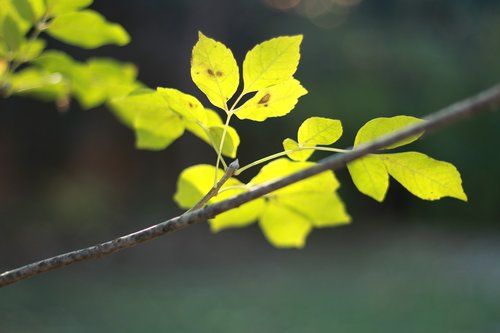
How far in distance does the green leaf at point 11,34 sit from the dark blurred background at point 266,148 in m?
3.91

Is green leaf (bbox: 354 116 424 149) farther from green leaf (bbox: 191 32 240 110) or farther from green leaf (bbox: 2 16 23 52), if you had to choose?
green leaf (bbox: 2 16 23 52)

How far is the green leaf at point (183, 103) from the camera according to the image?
0.32 meters

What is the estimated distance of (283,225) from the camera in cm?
49

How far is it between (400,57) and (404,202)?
1.42 m

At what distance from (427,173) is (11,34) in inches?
12.8

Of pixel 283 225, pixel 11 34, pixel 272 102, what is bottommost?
pixel 283 225

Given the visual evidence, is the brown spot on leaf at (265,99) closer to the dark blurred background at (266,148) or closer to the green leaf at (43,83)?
the green leaf at (43,83)

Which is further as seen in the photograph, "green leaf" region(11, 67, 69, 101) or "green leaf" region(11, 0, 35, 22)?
"green leaf" region(11, 67, 69, 101)

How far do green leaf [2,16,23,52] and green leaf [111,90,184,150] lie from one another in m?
0.09

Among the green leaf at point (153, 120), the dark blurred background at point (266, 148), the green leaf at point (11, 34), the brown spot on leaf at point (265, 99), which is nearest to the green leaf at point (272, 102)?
the brown spot on leaf at point (265, 99)

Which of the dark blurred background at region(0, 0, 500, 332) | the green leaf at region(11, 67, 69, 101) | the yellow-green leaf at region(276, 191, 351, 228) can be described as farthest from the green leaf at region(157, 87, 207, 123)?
the dark blurred background at region(0, 0, 500, 332)

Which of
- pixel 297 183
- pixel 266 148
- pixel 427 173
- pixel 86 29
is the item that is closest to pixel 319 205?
pixel 297 183

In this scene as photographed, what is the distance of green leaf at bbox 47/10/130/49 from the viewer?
483 mm

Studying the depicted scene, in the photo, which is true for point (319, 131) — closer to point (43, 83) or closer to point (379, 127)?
point (379, 127)
